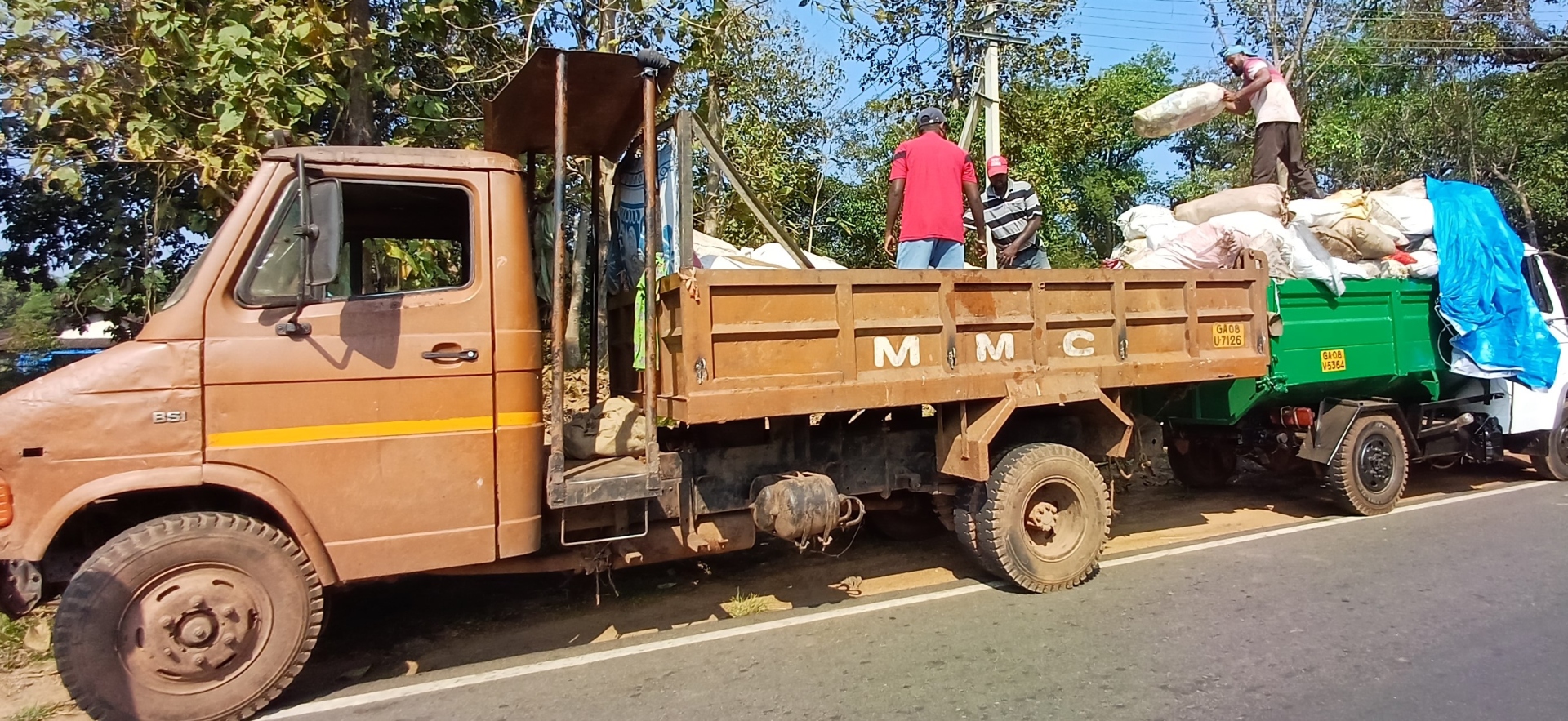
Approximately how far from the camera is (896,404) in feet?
15.1

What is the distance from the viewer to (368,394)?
3723mm

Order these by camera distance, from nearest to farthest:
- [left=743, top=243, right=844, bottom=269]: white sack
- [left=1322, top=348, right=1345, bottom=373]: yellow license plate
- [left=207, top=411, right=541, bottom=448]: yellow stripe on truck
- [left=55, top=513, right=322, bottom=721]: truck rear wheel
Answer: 1. [left=55, top=513, right=322, bottom=721]: truck rear wheel
2. [left=207, top=411, right=541, bottom=448]: yellow stripe on truck
3. [left=743, top=243, right=844, bottom=269]: white sack
4. [left=1322, top=348, right=1345, bottom=373]: yellow license plate

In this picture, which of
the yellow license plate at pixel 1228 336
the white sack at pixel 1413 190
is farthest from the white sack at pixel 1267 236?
the white sack at pixel 1413 190

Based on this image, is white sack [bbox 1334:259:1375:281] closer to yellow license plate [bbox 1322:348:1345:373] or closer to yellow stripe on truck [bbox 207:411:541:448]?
yellow license plate [bbox 1322:348:1345:373]

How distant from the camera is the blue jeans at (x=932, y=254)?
18.7 ft

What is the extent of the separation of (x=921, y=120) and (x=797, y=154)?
687 centimetres

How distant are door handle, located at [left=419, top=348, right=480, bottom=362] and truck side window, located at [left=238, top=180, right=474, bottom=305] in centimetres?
29

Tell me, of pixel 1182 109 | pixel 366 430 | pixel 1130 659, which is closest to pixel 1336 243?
pixel 1182 109

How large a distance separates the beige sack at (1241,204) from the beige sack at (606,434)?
4.73m

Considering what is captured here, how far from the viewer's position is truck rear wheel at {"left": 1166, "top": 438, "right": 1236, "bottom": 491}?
798 cm

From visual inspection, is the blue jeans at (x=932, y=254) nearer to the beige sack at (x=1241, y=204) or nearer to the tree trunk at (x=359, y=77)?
the beige sack at (x=1241, y=204)

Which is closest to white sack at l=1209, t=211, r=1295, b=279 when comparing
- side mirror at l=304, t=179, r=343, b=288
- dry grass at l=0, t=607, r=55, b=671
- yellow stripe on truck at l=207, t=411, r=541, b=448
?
yellow stripe on truck at l=207, t=411, r=541, b=448

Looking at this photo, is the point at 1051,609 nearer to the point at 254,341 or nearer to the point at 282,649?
the point at 282,649

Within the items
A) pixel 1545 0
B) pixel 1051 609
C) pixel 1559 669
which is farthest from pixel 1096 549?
pixel 1545 0
